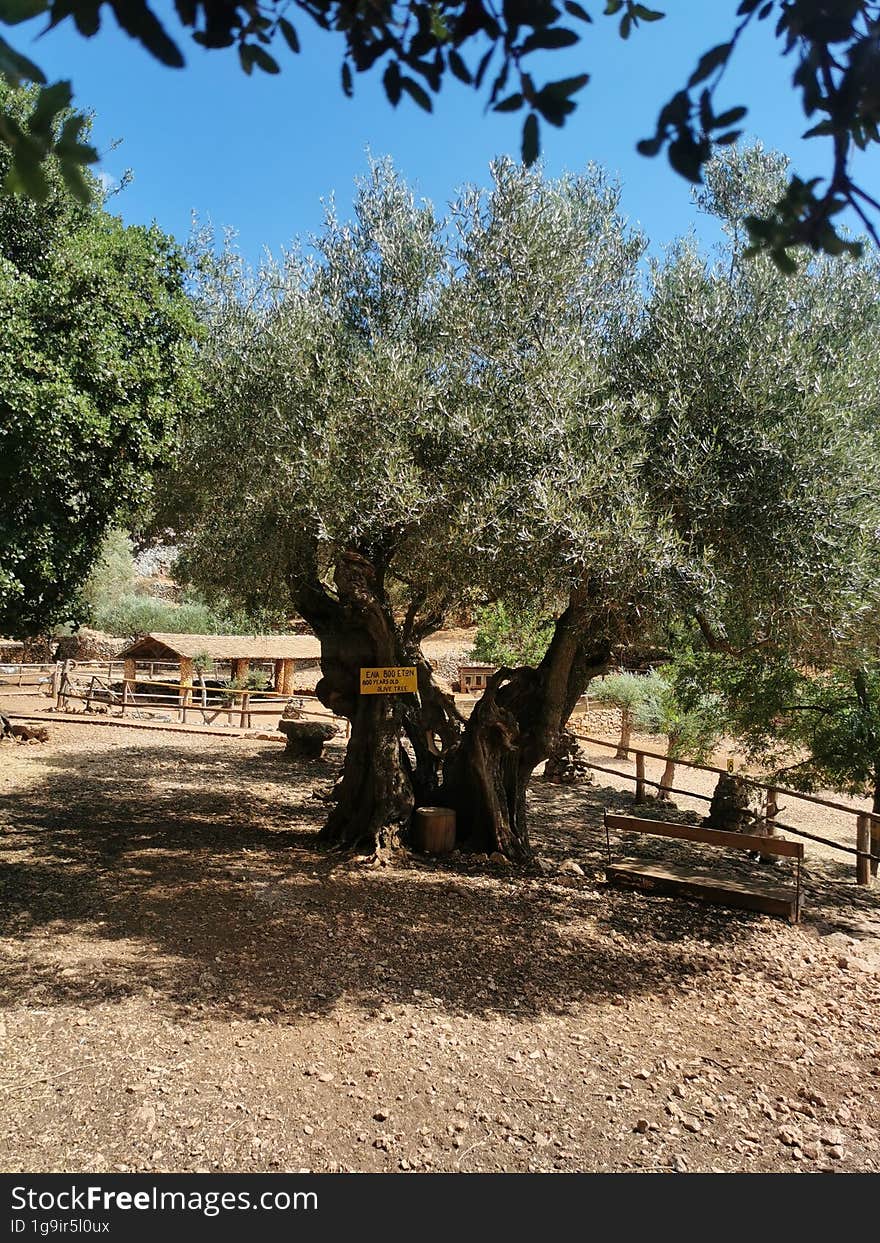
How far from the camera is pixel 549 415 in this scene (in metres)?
6.82

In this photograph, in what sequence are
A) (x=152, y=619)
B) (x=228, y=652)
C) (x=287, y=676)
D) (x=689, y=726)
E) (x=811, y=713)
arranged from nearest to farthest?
(x=811, y=713) < (x=689, y=726) < (x=228, y=652) < (x=287, y=676) < (x=152, y=619)

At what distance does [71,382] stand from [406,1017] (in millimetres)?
5736

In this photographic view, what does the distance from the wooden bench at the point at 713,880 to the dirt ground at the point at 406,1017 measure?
0.18 metres

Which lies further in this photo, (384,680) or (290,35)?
(384,680)

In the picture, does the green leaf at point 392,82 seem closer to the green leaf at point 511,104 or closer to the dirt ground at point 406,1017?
the green leaf at point 511,104

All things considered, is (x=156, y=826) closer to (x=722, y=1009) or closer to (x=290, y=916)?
(x=290, y=916)

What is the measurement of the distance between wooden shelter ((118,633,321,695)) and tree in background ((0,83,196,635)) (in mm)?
20734

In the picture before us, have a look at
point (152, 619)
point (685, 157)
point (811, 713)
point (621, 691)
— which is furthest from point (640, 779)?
point (152, 619)

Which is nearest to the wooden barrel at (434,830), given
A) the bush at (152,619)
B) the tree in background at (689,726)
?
the tree in background at (689,726)

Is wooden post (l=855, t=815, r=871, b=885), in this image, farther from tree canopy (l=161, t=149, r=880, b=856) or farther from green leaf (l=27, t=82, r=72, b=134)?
green leaf (l=27, t=82, r=72, b=134)

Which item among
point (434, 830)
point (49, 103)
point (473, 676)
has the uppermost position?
point (49, 103)

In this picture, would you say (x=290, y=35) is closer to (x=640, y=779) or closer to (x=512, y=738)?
(x=512, y=738)

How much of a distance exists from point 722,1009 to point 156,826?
7531mm

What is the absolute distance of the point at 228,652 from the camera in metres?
30.1
